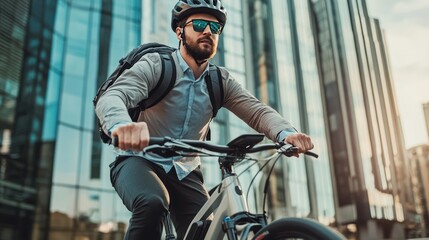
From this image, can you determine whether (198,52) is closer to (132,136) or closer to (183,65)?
(183,65)

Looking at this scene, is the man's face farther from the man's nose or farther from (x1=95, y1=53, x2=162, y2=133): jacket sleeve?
(x1=95, y1=53, x2=162, y2=133): jacket sleeve

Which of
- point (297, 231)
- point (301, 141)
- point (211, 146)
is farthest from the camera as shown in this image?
point (301, 141)

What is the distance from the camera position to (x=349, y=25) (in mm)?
19172

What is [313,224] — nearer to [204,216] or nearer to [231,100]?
[204,216]

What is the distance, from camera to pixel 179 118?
259cm

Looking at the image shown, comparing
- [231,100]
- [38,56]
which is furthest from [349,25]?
[231,100]

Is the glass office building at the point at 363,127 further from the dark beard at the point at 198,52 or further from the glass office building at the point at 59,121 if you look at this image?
the dark beard at the point at 198,52

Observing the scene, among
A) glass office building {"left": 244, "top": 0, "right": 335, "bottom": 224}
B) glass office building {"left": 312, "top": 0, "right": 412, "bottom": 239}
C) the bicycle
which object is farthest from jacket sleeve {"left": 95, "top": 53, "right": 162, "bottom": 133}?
glass office building {"left": 312, "top": 0, "right": 412, "bottom": 239}

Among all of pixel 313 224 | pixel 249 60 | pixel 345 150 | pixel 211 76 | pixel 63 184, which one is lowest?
pixel 313 224

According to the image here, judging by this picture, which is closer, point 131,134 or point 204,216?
point 131,134

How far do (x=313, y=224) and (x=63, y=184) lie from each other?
580 inches

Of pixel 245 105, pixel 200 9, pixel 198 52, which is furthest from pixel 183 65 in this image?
pixel 245 105

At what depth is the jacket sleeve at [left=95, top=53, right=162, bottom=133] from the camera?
204 centimetres

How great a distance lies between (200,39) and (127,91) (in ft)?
1.93
